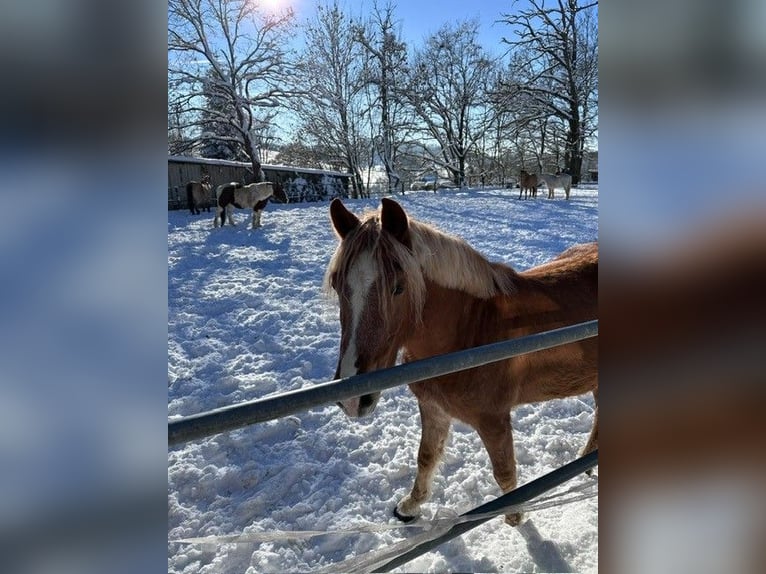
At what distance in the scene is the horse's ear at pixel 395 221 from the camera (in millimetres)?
1570

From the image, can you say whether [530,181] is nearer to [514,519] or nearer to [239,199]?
[239,199]

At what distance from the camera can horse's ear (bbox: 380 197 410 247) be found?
5.15 feet

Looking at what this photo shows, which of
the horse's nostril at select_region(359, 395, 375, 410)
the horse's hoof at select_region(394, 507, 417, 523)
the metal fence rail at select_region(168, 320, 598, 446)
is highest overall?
the metal fence rail at select_region(168, 320, 598, 446)

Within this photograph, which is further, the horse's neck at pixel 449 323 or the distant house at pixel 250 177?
the distant house at pixel 250 177

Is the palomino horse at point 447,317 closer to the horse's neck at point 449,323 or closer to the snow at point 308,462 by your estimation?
the horse's neck at point 449,323

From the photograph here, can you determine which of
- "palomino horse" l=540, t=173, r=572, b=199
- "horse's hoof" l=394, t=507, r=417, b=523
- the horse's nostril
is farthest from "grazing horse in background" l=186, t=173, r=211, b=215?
"palomino horse" l=540, t=173, r=572, b=199

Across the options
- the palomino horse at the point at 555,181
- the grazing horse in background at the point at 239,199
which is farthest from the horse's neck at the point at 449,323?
the palomino horse at the point at 555,181

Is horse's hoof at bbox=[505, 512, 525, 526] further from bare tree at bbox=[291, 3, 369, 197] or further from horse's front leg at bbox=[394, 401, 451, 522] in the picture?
bare tree at bbox=[291, 3, 369, 197]

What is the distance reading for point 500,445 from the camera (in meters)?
2.03

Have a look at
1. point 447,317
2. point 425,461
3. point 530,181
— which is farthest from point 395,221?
point 530,181

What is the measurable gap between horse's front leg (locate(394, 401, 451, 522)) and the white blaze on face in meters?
0.93
